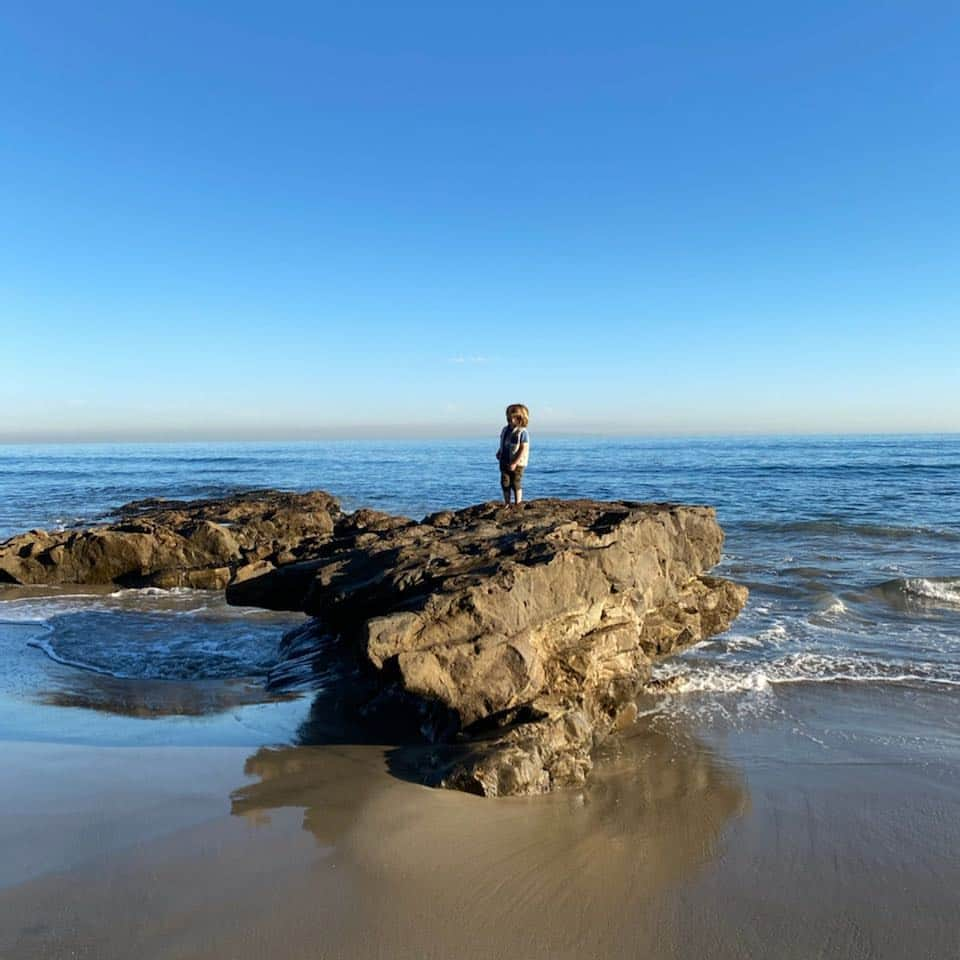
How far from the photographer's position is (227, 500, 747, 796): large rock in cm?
483

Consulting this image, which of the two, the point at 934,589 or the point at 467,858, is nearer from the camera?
the point at 467,858

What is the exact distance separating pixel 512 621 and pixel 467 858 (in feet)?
6.05

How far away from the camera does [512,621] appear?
5.23m

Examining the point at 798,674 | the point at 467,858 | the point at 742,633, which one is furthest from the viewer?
the point at 742,633

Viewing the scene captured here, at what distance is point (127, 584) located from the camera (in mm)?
12008

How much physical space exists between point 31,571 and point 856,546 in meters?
15.7

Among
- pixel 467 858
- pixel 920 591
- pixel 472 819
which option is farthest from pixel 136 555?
pixel 920 591

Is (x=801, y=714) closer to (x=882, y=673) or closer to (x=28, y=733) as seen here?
(x=882, y=673)

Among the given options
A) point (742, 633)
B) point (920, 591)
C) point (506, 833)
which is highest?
point (506, 833)

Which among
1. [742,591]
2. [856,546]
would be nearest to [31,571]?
[742,591]

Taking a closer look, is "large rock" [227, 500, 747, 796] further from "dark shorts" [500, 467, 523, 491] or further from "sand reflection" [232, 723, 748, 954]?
"dark shorts" [500, 467, 523, 491]

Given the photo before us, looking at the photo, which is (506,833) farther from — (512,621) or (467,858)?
(512,621)

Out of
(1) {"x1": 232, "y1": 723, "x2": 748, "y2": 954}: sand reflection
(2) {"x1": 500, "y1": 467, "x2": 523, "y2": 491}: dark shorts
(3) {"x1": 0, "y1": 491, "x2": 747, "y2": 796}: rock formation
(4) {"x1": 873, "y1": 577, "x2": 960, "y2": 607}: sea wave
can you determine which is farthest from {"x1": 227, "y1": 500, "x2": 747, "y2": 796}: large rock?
(4) {"x1": 873, "y1": 577, "x2": 960, "y2": 607}: sea wave

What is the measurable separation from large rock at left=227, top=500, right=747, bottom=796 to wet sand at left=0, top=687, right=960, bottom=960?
41 centimetres
